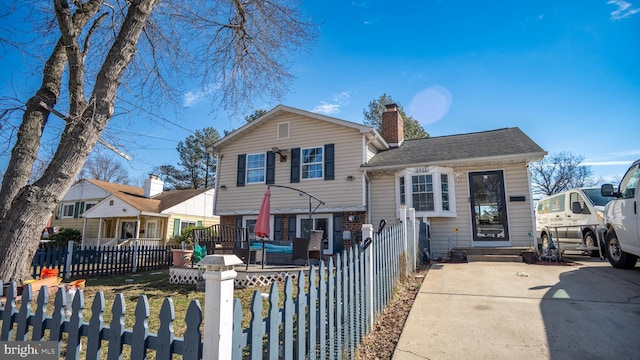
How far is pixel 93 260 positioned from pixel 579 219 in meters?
16.0

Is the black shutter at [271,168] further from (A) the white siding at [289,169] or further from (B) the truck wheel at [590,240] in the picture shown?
(B) the truck wheel at [590,240]

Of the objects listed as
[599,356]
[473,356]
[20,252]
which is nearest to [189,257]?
[20,252]

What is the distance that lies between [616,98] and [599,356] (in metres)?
12.7

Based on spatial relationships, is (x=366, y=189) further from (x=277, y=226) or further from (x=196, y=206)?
(x=196, y=206)

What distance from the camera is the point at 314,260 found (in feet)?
27.7

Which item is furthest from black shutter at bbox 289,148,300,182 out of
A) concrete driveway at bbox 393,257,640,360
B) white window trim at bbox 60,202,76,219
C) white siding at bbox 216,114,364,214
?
white window trim at bbox 60,202,76,219

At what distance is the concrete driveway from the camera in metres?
3.16

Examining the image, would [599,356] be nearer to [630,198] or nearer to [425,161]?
[630,198]

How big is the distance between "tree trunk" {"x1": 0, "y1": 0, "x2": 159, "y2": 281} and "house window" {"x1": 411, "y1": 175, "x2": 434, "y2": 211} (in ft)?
32.4

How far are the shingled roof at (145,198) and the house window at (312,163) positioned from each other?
13.7 metres

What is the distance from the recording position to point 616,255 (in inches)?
274

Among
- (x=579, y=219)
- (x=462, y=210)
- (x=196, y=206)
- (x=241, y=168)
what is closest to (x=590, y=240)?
(x=579, y=219)

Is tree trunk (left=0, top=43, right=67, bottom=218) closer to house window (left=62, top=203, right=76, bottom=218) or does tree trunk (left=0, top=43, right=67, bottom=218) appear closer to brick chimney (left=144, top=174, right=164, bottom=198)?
brick chimney (left=144, top=174, right=164, bottom=198)

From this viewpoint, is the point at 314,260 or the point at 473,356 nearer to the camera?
the point at 473,356
